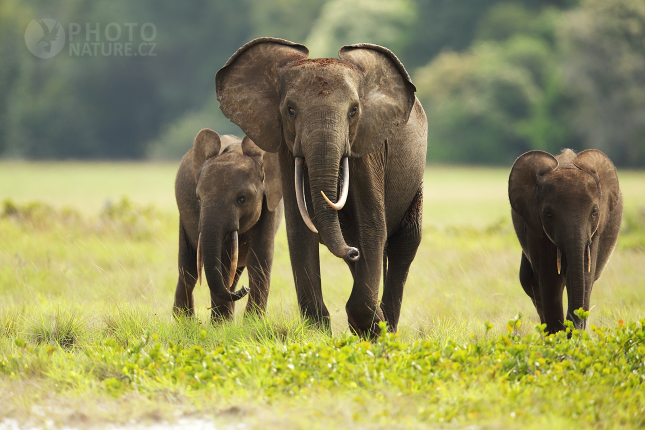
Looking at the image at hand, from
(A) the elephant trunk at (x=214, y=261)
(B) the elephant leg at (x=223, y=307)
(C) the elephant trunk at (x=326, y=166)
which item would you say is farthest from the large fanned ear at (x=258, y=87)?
(B) the elephant leg at (x=223, y=307)

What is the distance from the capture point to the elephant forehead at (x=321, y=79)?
537 cm

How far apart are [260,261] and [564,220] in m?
2.66

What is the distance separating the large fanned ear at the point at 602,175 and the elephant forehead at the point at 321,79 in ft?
8.26

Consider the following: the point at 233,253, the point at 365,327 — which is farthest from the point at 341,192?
the point at 233,253

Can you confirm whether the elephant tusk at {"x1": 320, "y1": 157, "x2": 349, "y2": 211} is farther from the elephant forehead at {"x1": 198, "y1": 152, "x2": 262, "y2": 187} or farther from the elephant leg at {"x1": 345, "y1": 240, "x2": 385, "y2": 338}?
the elephant forehead at {"x1": 198, "y1": 152, "x2": 262, "y2": 187}

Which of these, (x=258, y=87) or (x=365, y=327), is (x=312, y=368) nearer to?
(x=365, y=327)

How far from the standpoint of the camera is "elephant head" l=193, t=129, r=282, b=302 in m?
6.52

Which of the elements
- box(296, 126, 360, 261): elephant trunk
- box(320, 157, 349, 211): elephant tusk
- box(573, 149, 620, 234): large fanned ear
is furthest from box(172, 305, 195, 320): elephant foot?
box(573, 149, 620, 234): large fanned ear

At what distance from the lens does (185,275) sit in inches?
292

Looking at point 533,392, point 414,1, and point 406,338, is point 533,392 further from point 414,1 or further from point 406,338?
point 414,1

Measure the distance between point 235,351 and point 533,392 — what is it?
2.05m

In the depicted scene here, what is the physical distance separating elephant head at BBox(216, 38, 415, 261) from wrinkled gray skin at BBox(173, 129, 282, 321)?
892mm

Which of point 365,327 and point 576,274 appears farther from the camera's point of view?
point 576,274

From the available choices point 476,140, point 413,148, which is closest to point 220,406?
point 413,148
